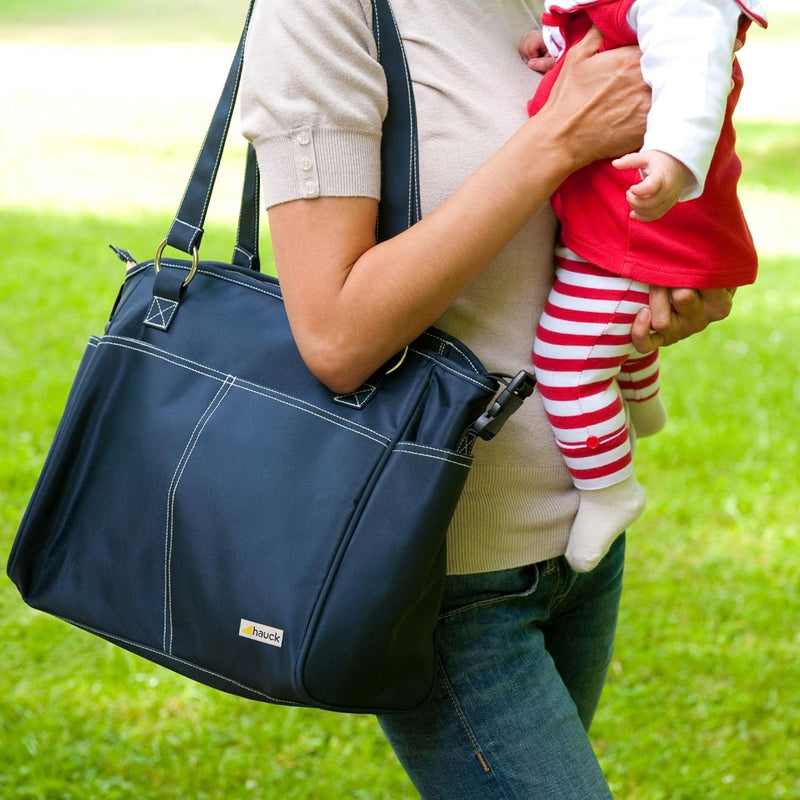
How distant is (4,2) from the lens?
25188 millimetres

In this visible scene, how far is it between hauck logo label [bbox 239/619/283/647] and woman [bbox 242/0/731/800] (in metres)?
0.25

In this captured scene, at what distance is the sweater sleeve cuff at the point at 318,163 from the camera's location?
54.1 inches

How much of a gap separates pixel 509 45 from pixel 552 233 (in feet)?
0.87

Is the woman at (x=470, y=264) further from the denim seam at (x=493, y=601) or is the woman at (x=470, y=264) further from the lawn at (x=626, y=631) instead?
the lawn at (x=626, y=631)

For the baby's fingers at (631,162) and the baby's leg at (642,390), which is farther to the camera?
the baby's leg at (642,390)

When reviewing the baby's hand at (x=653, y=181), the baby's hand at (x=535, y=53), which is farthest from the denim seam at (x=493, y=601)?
the baby's hand at (x=535, y=53)

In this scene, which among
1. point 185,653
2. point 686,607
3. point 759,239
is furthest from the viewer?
Answer: point 759,239

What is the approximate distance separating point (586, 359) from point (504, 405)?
0.76 ft

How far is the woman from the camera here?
1383mm

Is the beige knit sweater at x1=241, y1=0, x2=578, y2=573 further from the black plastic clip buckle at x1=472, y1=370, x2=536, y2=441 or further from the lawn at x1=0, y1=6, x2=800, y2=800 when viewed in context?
the lawn at x1=0, y1=6, x2=800, y2=800

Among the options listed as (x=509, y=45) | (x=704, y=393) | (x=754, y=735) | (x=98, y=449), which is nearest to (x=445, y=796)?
(x=98, y=449)

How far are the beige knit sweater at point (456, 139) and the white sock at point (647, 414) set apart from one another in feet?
1.01

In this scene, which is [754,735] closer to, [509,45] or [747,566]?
[747,566]

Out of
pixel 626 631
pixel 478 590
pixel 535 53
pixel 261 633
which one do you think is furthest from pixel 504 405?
pixel 626 631
